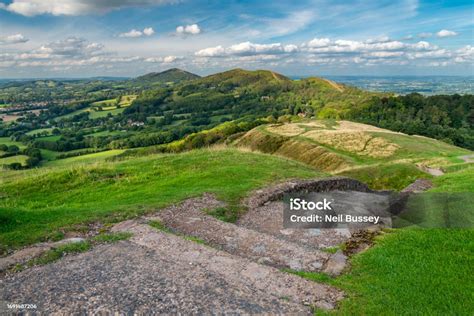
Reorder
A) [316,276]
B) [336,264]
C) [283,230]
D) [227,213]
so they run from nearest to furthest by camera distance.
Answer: [316,276]
[336,264]
[283,230]
[227,213]

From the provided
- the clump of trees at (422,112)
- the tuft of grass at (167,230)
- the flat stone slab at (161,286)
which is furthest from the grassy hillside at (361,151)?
the clump of trees at (422,112)

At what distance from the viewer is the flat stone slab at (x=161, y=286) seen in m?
7.06

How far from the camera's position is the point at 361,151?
6450 cm

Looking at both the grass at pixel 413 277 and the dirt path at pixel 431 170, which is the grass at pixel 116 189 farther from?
the dirt path at pixel 431 170

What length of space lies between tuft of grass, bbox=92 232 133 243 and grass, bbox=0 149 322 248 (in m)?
1.65

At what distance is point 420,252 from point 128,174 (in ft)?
53.1

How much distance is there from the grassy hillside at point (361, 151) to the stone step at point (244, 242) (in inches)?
1181

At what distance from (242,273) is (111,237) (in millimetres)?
4691

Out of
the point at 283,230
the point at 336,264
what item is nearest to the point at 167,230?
the point at 283,230

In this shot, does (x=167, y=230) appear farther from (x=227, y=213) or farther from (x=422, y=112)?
(x=422, y=112)

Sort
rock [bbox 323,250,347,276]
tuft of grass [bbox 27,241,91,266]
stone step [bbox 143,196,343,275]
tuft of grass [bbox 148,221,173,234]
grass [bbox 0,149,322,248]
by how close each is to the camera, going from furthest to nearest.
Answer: grass [bbox 0,149,322,248] < tuft of grass [bbox 148,221,173,234] < stone step [bbox 143,196,343,275] < tuft of grass [bbox 27,241,91,266] < rock [bbox 323,250,347,276]

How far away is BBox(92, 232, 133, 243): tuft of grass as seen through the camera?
10.6 m

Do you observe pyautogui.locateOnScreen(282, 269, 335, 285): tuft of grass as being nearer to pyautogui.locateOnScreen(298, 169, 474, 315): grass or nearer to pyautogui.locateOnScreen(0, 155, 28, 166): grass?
pyautogui.locateOnScreen(298, 169, 474, 315): grass

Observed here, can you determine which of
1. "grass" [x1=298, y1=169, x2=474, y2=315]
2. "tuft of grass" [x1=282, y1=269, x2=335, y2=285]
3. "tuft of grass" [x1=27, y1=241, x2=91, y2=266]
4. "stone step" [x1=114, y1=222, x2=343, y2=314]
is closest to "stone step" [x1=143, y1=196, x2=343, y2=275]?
"tuft of grass" [x1=282, y1=269, x2=335, y2=285]
